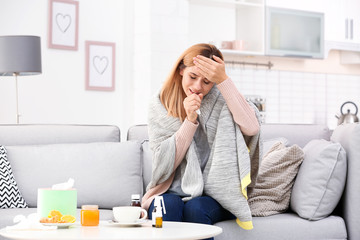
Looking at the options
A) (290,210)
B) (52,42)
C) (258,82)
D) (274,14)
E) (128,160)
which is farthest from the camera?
(258,82)

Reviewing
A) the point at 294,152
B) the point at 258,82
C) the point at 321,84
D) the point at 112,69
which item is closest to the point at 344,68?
the point at 321,84

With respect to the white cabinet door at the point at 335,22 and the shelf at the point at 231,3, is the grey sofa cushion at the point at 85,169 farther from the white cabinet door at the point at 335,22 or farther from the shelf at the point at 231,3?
the white cabinet door at the point at 335,22

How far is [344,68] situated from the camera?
5.92 m

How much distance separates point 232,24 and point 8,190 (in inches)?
123

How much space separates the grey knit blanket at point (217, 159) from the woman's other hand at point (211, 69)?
0.48 ft

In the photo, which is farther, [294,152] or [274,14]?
[274,14]

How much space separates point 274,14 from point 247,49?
387 millimetres

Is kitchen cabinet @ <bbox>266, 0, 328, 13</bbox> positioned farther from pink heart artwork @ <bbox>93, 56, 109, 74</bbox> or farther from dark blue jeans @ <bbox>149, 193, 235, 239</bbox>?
dark blue jeans @ <bbox>149, 193, 235, 239</bbox>

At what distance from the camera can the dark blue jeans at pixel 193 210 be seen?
2.15 m

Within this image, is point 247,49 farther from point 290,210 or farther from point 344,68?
Result: point 290,210


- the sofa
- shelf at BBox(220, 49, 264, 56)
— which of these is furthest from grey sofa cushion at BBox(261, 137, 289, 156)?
shelf at BBox(220, 49, 264, 56)

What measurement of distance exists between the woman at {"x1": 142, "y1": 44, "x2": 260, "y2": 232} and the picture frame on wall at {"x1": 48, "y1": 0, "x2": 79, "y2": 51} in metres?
2.27

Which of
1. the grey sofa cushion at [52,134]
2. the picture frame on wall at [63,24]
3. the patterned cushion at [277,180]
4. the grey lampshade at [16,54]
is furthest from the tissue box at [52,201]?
the picture frame on wall at [63,24]

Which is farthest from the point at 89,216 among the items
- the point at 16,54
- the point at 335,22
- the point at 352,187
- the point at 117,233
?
the point at 335,22
